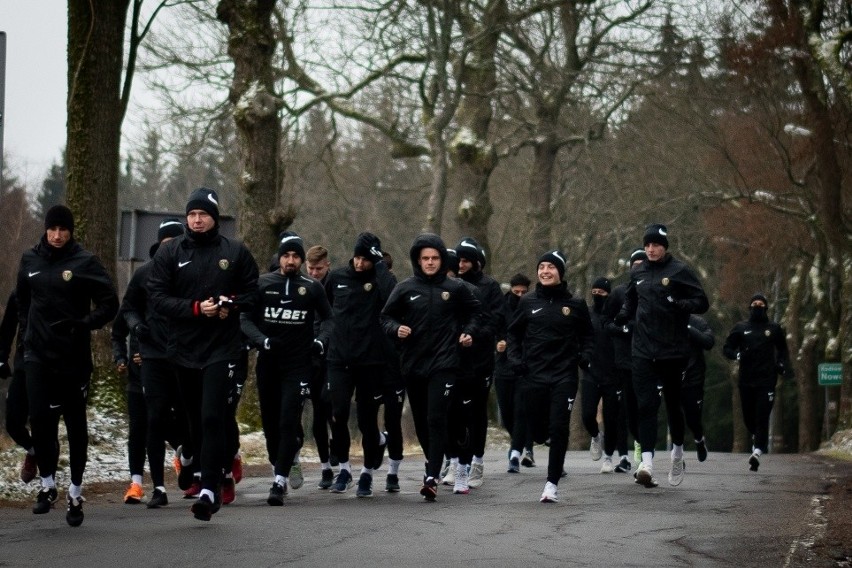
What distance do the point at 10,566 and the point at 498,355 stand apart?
34.4 feet

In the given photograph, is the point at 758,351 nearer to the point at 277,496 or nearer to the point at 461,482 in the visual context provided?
the point at 461,482

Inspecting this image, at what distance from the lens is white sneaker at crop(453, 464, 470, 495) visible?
45.4 feet

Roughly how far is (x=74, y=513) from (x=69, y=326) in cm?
130

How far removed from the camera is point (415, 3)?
26.3m

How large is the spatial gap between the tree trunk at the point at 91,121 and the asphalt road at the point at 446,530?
3919 mm

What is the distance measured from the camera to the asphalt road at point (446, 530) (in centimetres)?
882

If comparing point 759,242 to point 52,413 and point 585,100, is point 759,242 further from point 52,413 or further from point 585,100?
point 52,413

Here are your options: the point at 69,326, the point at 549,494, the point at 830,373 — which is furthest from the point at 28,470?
the point at 830,373

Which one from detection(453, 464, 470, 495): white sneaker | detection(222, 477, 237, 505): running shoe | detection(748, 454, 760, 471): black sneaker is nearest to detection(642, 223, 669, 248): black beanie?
detection(453, 464, 470, 495): white sneaker

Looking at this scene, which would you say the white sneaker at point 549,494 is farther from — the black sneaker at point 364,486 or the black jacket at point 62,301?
the black jacket at point 62,301

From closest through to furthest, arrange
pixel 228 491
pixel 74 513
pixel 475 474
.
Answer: pixel 74 513 < pixel 228 491 < pixel 475 474

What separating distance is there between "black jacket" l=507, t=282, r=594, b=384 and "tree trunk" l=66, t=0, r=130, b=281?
5073mm

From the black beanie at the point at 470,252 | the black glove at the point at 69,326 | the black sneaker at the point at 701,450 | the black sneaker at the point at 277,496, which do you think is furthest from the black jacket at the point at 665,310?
the black glove at the point at 69,326

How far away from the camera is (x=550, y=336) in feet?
45.6
